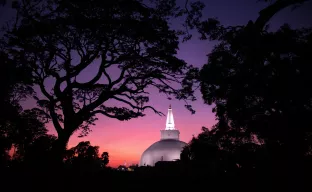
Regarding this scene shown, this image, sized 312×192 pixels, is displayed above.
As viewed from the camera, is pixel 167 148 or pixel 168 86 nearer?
pixel 168 86

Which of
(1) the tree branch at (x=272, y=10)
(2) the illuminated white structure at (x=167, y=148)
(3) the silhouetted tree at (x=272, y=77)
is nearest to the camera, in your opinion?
(1) the tree branch at (x=272, y=10)

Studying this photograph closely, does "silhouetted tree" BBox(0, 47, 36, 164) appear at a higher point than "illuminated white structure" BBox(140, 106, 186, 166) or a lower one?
lower

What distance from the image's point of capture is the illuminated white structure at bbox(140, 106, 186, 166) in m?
99.4

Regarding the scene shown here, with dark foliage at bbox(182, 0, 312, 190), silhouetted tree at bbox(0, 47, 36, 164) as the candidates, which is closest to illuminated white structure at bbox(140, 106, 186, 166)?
silhouetted tree at bbox(0, 47, 36, 164)

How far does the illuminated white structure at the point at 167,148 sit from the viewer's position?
326ft

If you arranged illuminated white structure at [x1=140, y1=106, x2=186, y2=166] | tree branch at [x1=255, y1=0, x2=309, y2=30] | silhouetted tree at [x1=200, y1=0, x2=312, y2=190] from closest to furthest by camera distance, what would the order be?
tree branch at [x1=255, y1=0, x2=309, y2=30] < silhouetted tree at [x1=200, y1=0, x2=312, y2=190] < illuminated white structure at [x1=140, y1=106, x2=186, y2=166]

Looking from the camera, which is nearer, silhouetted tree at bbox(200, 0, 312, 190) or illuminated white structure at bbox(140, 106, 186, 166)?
silhouetted tree at bbox(200, 0, 312, 190)

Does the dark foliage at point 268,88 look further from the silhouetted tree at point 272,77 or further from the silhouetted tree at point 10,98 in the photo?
the silhouetted tree at point 10,98

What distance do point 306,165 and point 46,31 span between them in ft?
48.2

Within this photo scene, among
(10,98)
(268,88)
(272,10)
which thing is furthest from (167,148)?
(272,10)

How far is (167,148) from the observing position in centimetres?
10125

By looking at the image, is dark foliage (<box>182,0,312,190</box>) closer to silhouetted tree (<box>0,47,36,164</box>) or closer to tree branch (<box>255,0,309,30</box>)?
tree branch (<box>255,0,309,30</box>)

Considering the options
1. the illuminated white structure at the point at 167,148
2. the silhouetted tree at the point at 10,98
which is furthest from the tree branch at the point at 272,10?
the illuminated white structure at the point at 167,148

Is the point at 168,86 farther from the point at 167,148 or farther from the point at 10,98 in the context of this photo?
the point at 167,148
